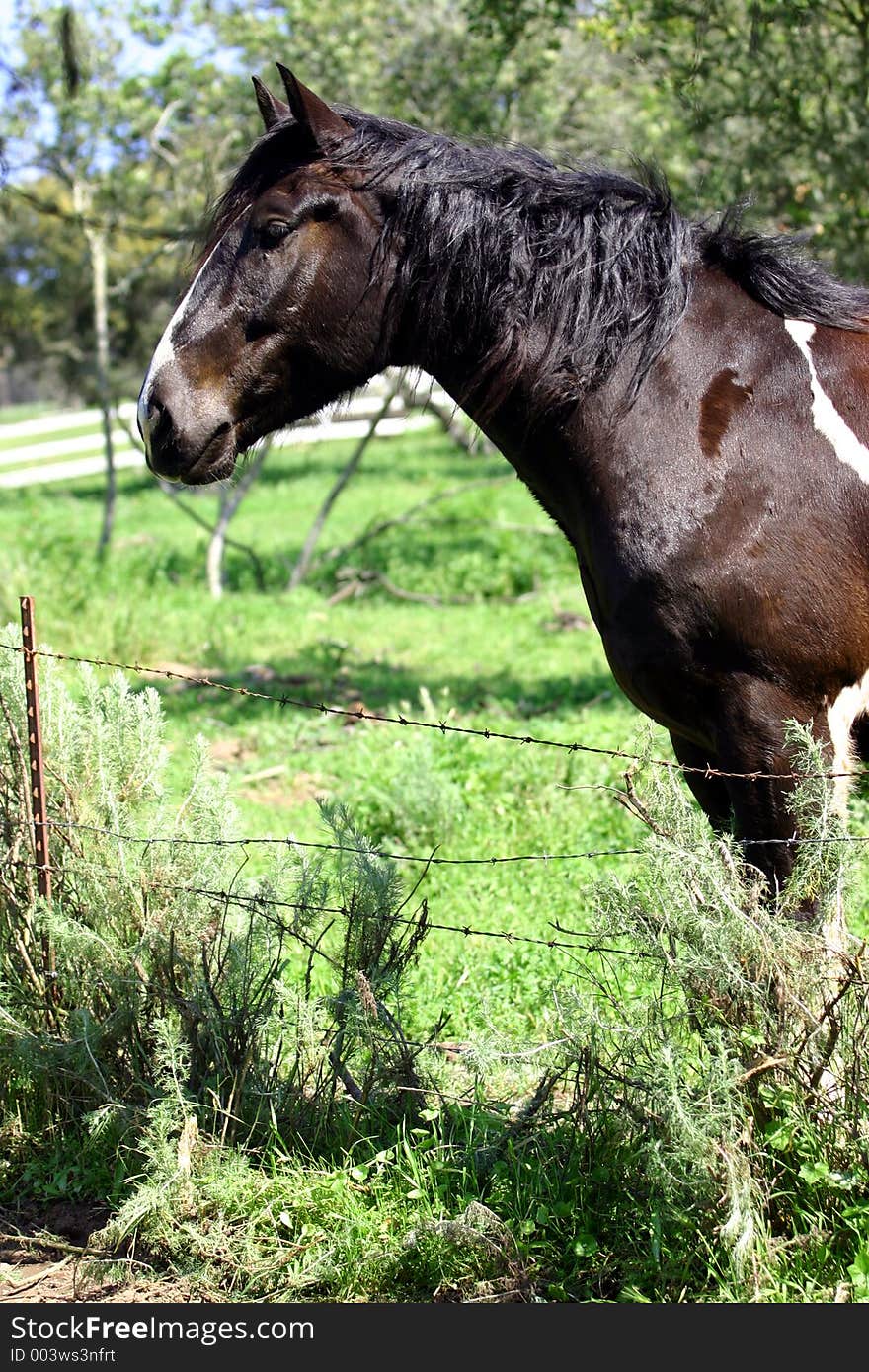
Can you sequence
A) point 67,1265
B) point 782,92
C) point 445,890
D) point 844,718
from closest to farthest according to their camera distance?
point 844,718, point 67,1265, point 445,890, point 782,92

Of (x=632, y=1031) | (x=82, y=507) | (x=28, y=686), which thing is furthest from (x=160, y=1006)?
(x=82, y=507)

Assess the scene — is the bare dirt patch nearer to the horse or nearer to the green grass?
the green grass

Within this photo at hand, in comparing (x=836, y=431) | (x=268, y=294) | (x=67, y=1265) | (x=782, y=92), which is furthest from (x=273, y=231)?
(x=782, y=92)

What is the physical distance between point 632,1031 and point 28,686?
1.90 m

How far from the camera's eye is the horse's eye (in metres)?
2.86

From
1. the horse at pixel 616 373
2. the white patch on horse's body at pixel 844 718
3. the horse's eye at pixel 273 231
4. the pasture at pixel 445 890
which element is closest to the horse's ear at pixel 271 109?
the horse at pixel 616 373

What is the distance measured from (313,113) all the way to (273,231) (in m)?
0.30

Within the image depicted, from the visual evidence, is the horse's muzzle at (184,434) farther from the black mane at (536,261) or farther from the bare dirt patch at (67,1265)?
the bare dirt patch at (67,1265)

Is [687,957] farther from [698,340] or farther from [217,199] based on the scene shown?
[217,199]

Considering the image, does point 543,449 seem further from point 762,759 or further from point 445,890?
point 445,890

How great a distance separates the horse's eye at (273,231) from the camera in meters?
2.86

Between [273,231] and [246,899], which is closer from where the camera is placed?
[273,231]

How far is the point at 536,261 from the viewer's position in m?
2.88

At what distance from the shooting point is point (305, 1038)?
3.12 m
